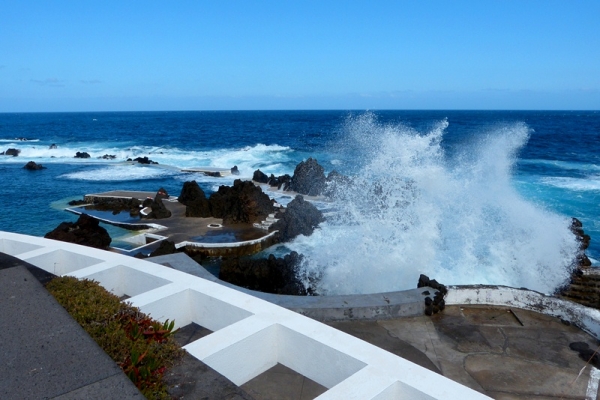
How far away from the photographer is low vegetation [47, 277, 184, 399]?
2.55m

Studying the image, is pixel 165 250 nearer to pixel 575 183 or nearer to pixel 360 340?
pixel 360 340

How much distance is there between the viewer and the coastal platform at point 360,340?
9.54 feet

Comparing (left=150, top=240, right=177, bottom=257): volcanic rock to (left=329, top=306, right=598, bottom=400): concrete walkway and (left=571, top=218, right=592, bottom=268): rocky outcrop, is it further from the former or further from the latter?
(left=571, top=218, right=592, bottom=268): rocky outcrop

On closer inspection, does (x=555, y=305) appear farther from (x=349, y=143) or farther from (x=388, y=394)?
(x=349, y=143)

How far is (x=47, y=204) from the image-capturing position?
79.4ft

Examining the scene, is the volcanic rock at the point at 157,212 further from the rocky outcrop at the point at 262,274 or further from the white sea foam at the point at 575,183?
the white sea foam at the point at 575,183

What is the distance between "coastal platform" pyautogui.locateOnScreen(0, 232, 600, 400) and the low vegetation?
0.16 m

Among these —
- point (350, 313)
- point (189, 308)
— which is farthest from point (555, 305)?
point (189, 308)

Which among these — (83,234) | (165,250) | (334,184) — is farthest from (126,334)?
(334,184)

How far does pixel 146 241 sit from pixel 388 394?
15.4m

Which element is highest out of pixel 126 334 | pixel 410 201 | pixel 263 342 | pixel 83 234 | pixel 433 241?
pixel 126 334

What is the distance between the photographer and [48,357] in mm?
2344

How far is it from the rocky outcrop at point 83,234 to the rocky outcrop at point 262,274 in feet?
18.5

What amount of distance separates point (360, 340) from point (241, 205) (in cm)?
1614
